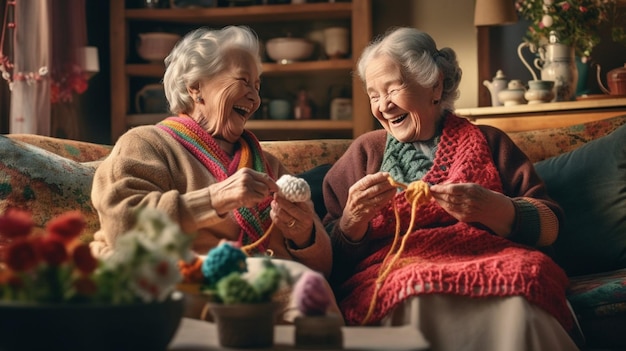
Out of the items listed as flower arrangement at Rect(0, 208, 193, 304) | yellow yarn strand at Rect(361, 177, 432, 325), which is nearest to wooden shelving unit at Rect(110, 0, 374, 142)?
yellow yarn strand at Rect(361, 177, 432, 325)

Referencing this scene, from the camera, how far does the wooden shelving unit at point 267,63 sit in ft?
15.4

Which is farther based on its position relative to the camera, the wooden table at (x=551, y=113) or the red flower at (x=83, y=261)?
the wooden table at (x=551, y=113)

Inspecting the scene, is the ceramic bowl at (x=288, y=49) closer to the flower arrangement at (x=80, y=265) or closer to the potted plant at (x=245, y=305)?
the potted plant at (x=245, y=305)

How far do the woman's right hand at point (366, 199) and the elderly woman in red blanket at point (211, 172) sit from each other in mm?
85

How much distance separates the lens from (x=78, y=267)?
45.1 inches

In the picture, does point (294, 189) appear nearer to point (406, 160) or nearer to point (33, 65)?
point (406, 160)

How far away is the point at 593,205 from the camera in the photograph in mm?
2492

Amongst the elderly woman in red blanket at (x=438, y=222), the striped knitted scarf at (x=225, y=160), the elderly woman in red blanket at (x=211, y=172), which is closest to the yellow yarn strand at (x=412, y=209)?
the elderly woman in red blanket at (x=438, y=222)

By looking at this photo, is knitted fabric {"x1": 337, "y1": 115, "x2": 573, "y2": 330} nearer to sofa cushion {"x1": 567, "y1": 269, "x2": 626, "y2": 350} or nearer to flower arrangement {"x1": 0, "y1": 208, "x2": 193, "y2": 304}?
sofa cushion {"x1": 567, "y1": 269, "x2": 626, "y2": 350}

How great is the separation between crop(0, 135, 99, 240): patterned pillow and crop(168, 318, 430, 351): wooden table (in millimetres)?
799

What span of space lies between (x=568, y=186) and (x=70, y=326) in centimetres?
177

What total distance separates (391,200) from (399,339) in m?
0.85

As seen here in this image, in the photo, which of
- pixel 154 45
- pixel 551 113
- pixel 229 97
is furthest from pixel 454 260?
pixel 154 45

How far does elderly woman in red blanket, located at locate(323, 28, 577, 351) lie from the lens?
76.0 inches
